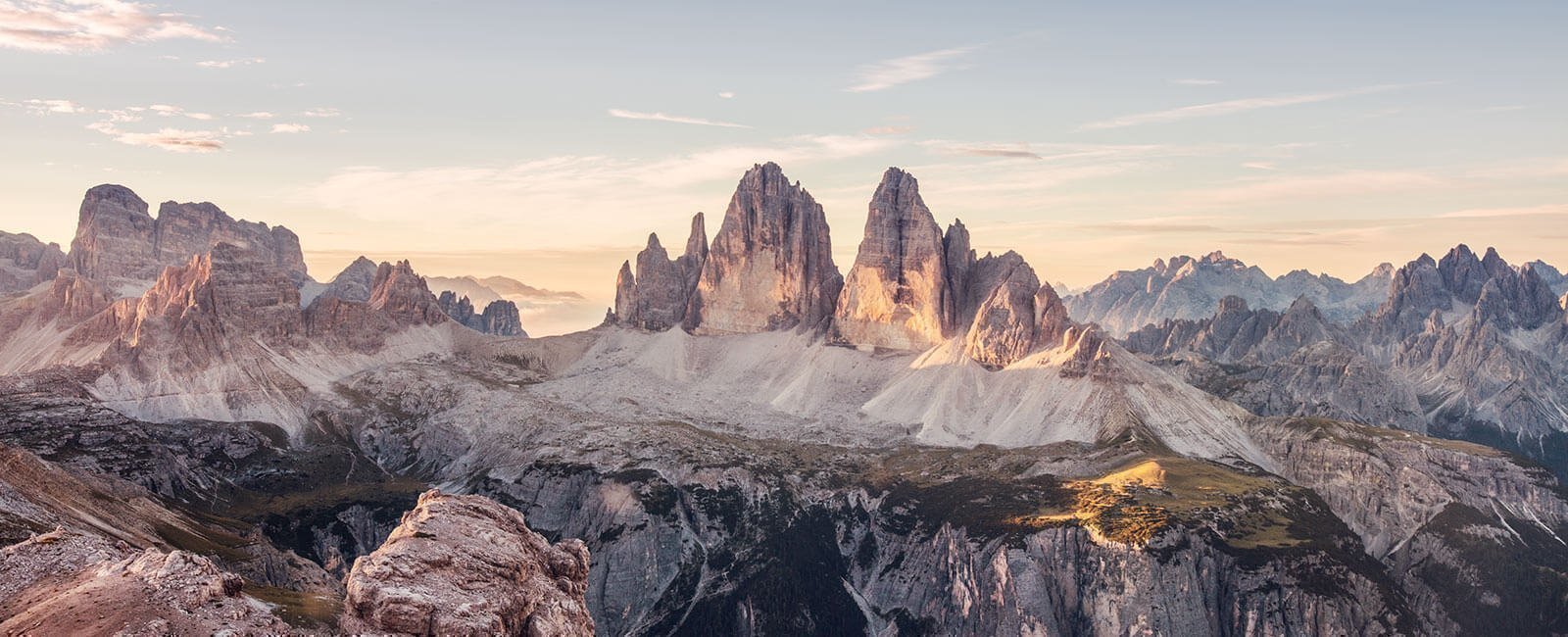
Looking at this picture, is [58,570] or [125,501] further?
[125,501]

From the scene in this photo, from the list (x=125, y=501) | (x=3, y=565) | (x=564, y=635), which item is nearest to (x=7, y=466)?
(x=125, y=501)

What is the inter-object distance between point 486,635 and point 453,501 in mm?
17046

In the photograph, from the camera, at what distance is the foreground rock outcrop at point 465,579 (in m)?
65.6

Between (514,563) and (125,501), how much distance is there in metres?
132

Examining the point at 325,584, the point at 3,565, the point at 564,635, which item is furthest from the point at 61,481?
the point at 564,635

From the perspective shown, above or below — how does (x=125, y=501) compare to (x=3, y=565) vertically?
below

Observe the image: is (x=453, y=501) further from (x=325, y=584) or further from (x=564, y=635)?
(x=325, y=584)

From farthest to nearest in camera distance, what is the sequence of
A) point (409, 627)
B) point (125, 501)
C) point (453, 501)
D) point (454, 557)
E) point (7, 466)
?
point (125, 501)
point (7, 466)
point (453, 501)
point (454, 557)
point (409, 627)

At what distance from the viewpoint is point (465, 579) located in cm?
7044

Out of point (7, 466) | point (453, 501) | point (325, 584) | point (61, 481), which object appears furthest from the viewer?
point (325, 584)

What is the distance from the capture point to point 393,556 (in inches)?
2721

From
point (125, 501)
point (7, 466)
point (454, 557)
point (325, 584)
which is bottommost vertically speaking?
point (325, 584)

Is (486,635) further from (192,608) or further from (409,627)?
(192,608)

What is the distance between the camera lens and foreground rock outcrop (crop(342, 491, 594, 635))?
215 ft
